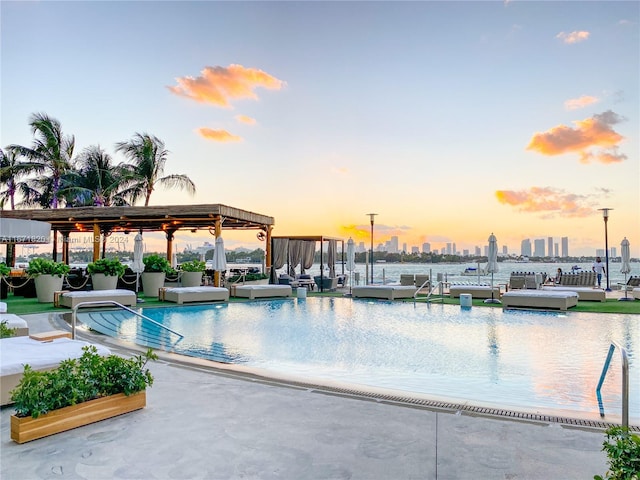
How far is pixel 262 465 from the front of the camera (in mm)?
2521

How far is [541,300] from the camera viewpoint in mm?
11547

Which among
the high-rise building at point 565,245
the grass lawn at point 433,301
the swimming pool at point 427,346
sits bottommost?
the swimming pool at point 427,346

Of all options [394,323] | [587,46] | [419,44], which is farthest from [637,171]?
[394,323]

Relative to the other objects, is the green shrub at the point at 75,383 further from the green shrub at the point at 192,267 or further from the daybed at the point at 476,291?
the daybed at the point at 476,291

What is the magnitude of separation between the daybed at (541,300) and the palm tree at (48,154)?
2157 cm

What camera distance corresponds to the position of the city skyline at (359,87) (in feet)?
37.6

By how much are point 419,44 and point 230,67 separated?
20.7 feet

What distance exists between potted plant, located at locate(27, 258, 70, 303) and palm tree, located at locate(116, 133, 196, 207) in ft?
35.1

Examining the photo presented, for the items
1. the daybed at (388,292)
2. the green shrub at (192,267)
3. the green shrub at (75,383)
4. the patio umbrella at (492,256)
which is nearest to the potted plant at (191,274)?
the green shrub at (192,267)

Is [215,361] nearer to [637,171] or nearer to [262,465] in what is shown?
[262,465]

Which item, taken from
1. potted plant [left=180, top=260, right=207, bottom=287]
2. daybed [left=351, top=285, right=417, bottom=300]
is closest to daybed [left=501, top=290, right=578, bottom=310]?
daybed [left=351, top=285, right=417, bottom=300]

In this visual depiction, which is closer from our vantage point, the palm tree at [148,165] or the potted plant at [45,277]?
the potted plant at [45,277]

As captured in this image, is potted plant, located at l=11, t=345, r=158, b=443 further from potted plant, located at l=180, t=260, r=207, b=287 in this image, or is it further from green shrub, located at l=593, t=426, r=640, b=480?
potted plant, located at l=180, t=260, r=207, b=287

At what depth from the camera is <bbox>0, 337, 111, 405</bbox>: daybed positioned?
11.6 ft
